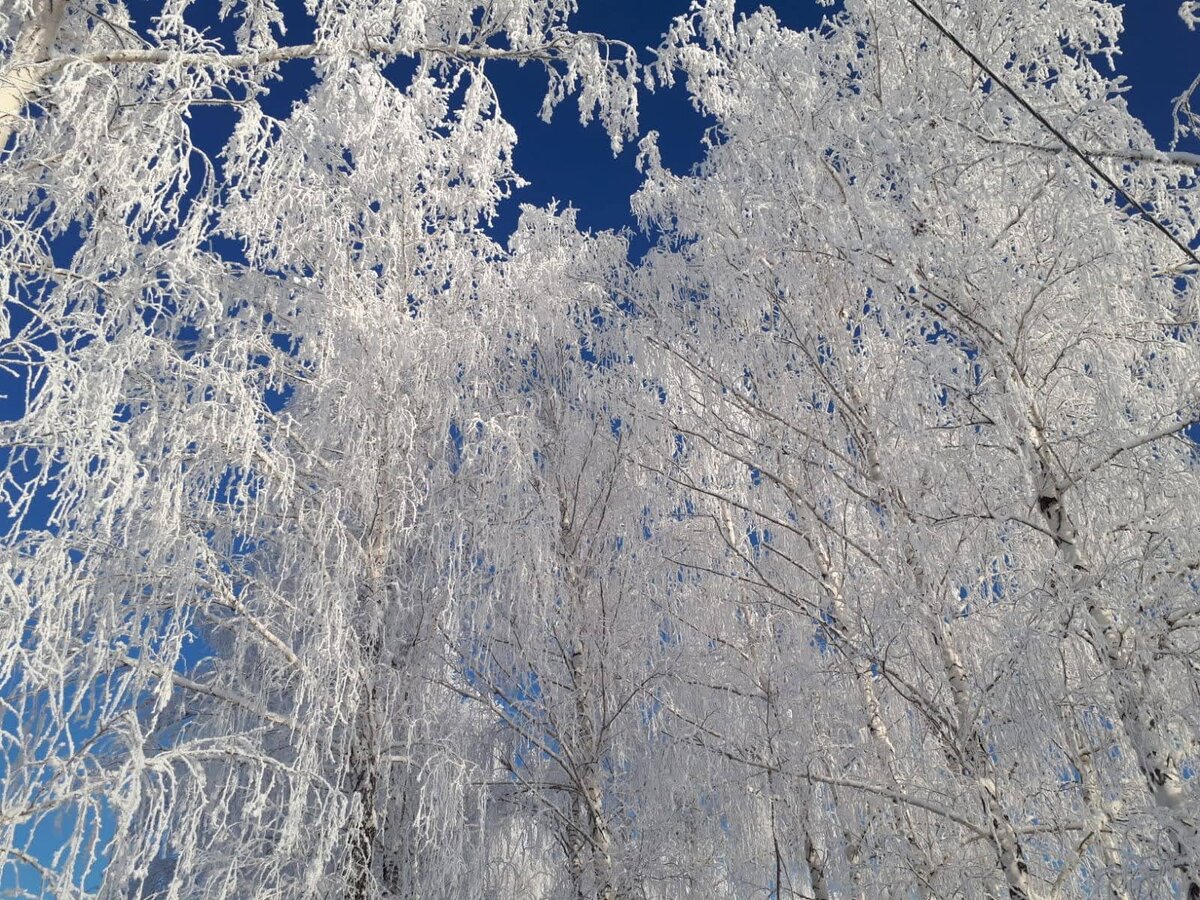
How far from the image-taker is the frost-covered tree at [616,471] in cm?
310

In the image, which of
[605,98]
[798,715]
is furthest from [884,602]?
[605,98]

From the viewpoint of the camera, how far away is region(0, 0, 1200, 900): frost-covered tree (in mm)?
3104

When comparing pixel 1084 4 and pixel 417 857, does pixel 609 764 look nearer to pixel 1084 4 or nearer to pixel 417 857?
pixel 417 857

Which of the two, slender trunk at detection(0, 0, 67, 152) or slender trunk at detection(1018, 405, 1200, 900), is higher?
slender trunk at detection(0, 0, 67, 152)

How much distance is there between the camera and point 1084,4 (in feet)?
14.3

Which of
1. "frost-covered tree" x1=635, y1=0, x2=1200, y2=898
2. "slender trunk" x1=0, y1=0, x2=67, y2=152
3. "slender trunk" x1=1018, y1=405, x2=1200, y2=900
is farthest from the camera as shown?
"slender trunk" x1=0, y1=0, x2=67, y2=152

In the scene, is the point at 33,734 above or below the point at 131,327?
below

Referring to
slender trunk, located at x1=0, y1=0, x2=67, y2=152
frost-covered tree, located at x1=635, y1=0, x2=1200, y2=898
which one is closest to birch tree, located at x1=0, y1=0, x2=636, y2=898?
slender trunk, located at x1=0, y1=0, x2=67, y2=152

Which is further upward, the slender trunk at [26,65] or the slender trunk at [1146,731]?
the slender trunk at [26,65]

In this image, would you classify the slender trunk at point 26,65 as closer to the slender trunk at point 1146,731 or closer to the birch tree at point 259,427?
the birch tree at point 259,427

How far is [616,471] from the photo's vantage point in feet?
20.8

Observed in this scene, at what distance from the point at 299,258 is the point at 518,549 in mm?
2749

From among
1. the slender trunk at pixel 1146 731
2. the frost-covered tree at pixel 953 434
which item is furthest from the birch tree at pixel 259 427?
the slender trunk at pixel 1146 731

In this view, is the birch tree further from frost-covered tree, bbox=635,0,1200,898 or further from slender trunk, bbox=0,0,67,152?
frost-covered tree, bbox=635,0,1200,898
